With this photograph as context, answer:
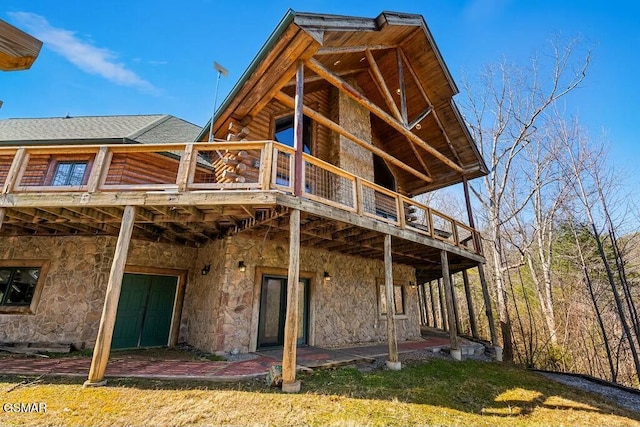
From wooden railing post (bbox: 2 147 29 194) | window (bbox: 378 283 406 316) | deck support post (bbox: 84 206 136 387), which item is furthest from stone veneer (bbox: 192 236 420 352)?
wooden railing post (bbox: 2 147 29 194)

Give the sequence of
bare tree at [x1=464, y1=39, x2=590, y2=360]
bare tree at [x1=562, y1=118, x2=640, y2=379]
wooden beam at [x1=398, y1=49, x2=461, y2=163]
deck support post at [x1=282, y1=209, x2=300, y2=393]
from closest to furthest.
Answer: deck support post at [x1=282, y1=209, x2=300, y2=393] < wooden beam at [x1=398, y1=49, x2=461, y2=163] < bare tree at [x1=562, y1=118, x2=640, y2=379] < bare tree at [x1=464, y1=39, x2=590, y2=360]

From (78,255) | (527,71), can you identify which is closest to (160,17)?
(78,255)

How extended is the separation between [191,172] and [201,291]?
13.4 feet

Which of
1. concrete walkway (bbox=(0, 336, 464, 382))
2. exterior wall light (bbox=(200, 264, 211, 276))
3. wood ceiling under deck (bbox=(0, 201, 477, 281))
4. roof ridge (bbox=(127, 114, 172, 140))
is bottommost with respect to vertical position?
concrete walkway (bbox=(0, 336, 464, 382))

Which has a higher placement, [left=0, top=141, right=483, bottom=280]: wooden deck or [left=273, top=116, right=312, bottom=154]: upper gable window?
[left=273, top=116, right=312, bottom=154]: upper gable window

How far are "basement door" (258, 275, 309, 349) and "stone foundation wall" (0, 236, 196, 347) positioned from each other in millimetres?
3419

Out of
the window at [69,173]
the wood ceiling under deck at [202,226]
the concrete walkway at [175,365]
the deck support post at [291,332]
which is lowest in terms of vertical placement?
the concrete walkway at [175,365]

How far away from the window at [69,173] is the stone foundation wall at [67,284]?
1.80 m

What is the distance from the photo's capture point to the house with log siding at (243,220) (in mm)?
5441

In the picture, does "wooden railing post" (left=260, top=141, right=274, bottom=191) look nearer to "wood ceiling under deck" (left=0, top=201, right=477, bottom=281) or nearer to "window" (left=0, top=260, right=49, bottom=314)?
"wood ceiling under deck" (left=0, top=201, right=477, bottom=281)

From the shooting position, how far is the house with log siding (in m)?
5.44

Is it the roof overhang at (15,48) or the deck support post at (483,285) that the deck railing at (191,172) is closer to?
the deck support post at (483,285)

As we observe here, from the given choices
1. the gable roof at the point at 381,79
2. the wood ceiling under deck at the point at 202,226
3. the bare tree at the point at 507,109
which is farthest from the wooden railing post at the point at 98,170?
the bare tree at the point at 507,109

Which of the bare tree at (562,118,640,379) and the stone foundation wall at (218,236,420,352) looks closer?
the stone foundation wall at (218,236,420,352)
